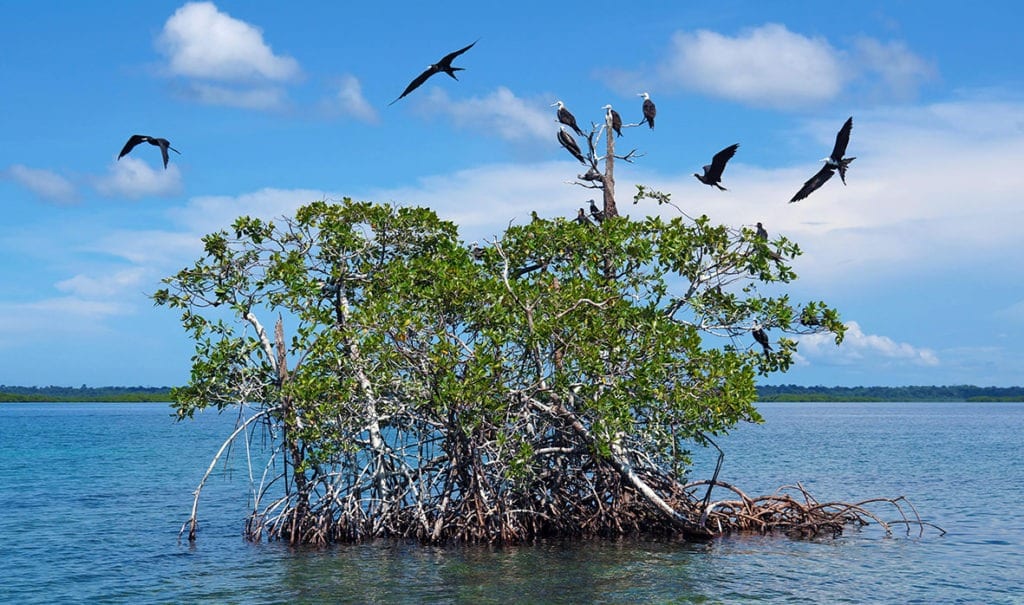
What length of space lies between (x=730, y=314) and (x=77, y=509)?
50.7 feet

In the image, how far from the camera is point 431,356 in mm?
14148

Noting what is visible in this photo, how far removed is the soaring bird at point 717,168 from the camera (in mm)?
14758

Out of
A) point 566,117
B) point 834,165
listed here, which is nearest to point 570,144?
point 566,117

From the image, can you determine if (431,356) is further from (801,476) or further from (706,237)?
(801,476)

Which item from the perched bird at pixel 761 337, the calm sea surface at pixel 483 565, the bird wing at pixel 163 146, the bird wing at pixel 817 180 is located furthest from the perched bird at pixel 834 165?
the bird wing at pixel 163 146

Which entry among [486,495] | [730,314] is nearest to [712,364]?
[730,314]

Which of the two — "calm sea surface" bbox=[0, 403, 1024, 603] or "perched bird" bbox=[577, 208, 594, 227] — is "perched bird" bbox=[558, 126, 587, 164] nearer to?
"perched bird" bbox=[577, 208, 594, 227]

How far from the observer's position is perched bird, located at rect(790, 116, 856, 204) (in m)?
13.9

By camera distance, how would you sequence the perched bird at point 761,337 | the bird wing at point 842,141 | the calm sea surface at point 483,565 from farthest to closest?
the perched bird at point 761,337 → the bird wing at point 842,141 → the calm sea surface at point 483,565

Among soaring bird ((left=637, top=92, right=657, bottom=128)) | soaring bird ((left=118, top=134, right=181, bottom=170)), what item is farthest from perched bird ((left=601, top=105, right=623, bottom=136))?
soaring bird ((left=118, top=134, right=181, bottom=170))

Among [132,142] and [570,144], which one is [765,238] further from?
[132,142]

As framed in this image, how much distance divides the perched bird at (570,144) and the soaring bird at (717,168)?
8.39 ft

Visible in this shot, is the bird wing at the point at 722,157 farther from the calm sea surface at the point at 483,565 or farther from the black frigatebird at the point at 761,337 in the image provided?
the calm sea surface at the point at 483,565

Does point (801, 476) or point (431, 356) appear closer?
point (431, 356)
